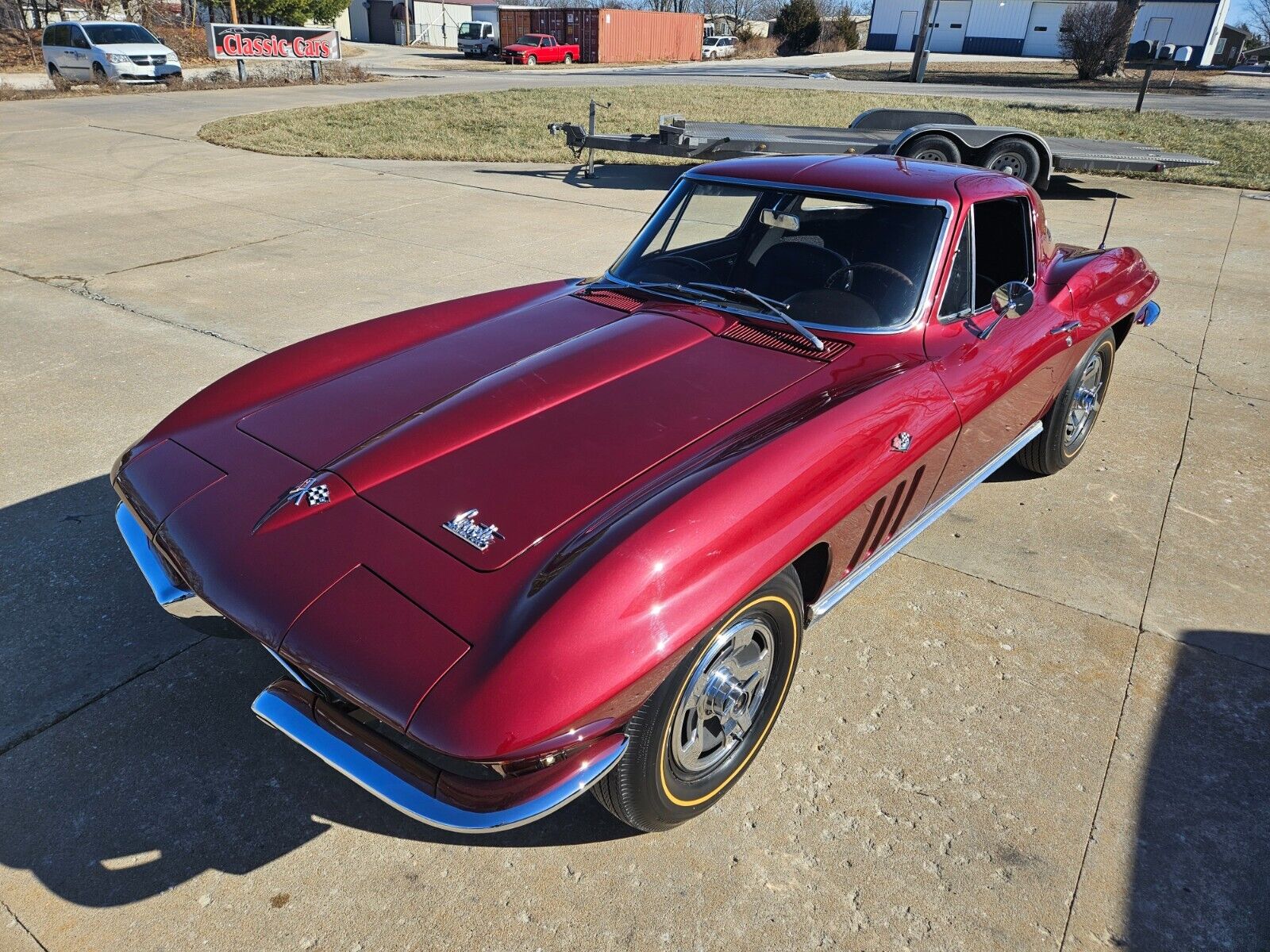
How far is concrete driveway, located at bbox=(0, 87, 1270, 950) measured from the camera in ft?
7.22

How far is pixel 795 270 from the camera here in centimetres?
346

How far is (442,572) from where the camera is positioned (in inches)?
86.1

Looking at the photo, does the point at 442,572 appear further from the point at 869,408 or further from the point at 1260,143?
the point at 1260,143

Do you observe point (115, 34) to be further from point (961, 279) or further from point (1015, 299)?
point (1015, 299)

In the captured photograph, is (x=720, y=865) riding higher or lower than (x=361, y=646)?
lower

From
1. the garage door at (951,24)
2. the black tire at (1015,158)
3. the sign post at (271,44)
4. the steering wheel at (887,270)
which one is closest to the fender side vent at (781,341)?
the steering wheel at (887,270)

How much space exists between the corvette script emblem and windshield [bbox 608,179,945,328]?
154cm

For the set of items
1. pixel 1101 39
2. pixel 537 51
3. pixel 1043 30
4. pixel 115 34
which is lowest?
pixel 537 51

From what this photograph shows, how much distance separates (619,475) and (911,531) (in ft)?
4.09

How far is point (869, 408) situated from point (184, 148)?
1432 cm

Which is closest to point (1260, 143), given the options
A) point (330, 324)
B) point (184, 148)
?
point (330, 324)

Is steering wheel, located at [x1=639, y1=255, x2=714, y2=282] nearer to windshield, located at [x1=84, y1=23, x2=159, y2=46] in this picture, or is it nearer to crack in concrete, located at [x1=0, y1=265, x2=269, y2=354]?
crack in concrete, located at [x1=0, y1=265, x2=269, y2=354]

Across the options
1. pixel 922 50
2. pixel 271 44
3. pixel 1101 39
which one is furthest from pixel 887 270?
pixel 1101 39

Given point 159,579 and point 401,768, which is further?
point 159,579
